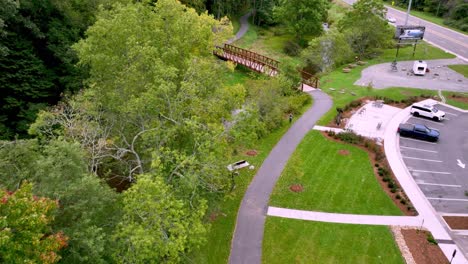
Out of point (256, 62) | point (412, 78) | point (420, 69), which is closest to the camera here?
point (412, 78)

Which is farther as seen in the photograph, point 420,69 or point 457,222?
point 420,69

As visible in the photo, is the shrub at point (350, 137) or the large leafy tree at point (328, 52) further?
the large leafy tree at point (328, 52)

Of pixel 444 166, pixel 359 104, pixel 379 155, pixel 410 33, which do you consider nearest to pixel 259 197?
pixel 379 155

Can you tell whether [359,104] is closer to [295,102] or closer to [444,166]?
[295,102]

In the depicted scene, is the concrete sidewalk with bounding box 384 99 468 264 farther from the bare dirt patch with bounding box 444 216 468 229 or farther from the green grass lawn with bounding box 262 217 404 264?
the green grass lawn with bounding box 262 217 404 264

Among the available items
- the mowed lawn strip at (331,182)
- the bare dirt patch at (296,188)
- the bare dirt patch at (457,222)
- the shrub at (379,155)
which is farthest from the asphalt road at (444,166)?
the bare dirt patch at (296,188)

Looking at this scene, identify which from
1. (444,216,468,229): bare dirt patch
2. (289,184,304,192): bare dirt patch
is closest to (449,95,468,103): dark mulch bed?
(444,216,468,229): bare dirt patch

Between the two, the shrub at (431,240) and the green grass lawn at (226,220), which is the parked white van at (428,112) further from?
the shrub at (431,240)
